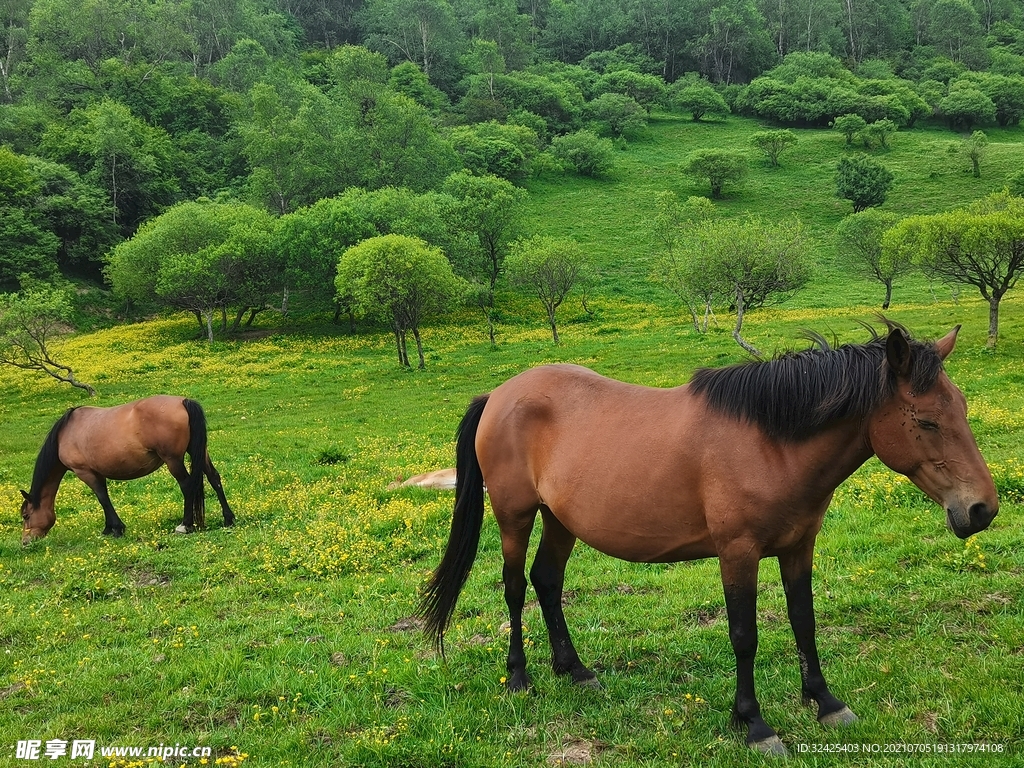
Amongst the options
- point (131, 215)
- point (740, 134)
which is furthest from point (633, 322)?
point (740, 134)

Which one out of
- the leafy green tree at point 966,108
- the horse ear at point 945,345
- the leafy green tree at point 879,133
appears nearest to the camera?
the horse ear at point 945,345

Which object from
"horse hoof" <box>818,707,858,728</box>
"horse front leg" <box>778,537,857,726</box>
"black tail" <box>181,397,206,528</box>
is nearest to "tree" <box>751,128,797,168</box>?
"black tail" <box>181,397,206,528</box>

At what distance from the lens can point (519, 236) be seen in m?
52.7

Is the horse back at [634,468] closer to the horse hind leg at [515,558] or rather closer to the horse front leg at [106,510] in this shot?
the horse hind leg at [515,558]

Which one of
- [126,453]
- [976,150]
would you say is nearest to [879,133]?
[976,150]

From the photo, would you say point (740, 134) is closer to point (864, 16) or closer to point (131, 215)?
point (864, 16)

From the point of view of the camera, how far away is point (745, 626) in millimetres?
4199

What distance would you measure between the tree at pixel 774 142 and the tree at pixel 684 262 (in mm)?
28887

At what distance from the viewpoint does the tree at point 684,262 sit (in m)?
31.0

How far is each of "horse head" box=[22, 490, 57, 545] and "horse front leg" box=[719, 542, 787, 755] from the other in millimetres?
11779

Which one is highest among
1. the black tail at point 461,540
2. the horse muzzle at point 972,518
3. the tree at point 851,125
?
the tree at point 851,125

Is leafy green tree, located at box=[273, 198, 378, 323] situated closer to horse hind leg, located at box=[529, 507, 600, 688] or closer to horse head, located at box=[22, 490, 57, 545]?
horse head, located at box=[22, 490, 57, 545]

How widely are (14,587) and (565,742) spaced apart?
8510 mm

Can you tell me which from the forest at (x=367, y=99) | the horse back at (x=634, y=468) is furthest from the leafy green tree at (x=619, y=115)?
the horse back at (x=634, y=468)
